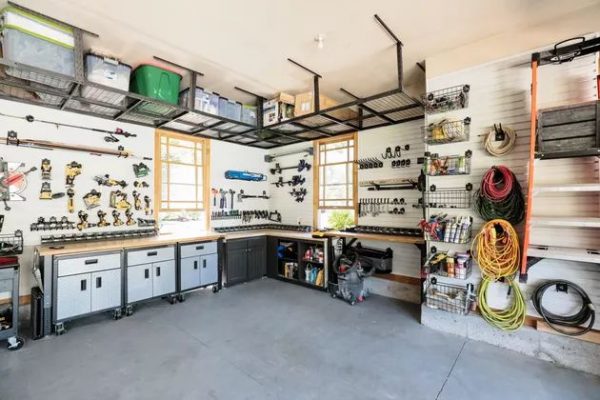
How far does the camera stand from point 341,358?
9.26 feet

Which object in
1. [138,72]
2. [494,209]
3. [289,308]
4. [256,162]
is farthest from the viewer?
[256,162]

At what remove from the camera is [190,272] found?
4523 mm

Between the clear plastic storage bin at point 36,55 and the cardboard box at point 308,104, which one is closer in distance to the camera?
the clear plastic storage bin at point 36,55

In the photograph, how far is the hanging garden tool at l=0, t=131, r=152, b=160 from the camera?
360cm

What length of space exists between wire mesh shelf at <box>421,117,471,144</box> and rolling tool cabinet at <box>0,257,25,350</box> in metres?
4.82

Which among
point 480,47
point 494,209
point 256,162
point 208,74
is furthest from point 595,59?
point 256,162

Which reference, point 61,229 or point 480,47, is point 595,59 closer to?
point 480,47

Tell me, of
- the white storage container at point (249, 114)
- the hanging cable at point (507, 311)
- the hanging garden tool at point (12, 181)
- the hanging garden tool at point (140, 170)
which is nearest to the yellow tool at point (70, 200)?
the hanging garden tool at point (12, 181)

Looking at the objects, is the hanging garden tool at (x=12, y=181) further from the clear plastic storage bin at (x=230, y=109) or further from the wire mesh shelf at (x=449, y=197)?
the wire mesh shelf at (x=449, y=197)

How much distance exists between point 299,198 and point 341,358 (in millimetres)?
3660

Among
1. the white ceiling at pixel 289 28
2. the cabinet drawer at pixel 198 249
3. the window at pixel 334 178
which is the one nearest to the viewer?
the white ceiling at pixel 289 28

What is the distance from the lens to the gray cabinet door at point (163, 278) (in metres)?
4.12

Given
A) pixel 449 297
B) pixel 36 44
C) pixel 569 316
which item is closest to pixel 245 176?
pixel 36 44

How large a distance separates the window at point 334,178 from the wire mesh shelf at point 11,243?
4375mm
